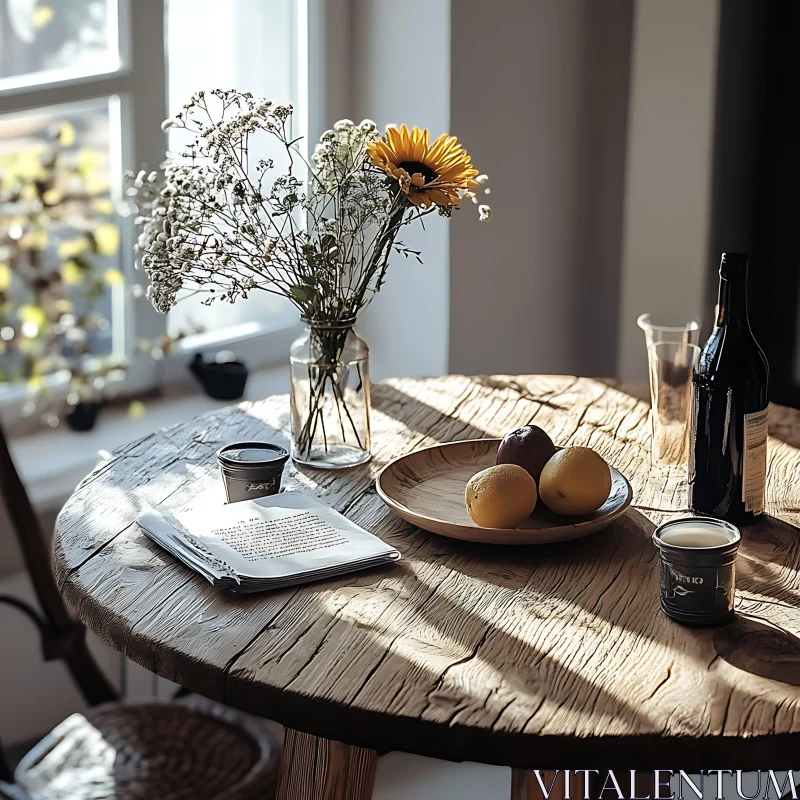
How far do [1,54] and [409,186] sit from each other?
1.01m

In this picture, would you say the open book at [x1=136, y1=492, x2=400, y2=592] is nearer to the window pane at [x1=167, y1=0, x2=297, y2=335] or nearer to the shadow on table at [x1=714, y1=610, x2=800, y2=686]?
the shadow on table at [x1=714, y1=610, x2=800, y2=686]

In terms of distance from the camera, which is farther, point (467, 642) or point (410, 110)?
point (410, 110)

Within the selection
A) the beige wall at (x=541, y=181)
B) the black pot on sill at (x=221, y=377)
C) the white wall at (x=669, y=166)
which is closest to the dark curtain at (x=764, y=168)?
the white wall at (x=669, y=166)

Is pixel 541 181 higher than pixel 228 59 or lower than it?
lower

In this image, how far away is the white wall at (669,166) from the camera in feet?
8.31

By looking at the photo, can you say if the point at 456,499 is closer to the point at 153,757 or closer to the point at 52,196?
the point at 153,757

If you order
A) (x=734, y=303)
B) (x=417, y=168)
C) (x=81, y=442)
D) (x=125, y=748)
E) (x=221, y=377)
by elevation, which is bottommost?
(x=125, y=748)

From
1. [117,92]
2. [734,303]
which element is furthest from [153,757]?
[117,92]

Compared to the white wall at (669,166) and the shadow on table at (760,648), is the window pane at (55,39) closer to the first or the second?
the white wall at (669,166)

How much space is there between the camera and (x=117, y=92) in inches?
81.5

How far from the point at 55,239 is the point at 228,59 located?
1.70 ft

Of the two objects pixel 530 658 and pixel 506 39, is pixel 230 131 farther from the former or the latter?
pixel 506 39

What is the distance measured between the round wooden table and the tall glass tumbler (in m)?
0.06

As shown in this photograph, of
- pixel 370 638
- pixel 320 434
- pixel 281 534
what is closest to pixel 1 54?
pixel 320 434
